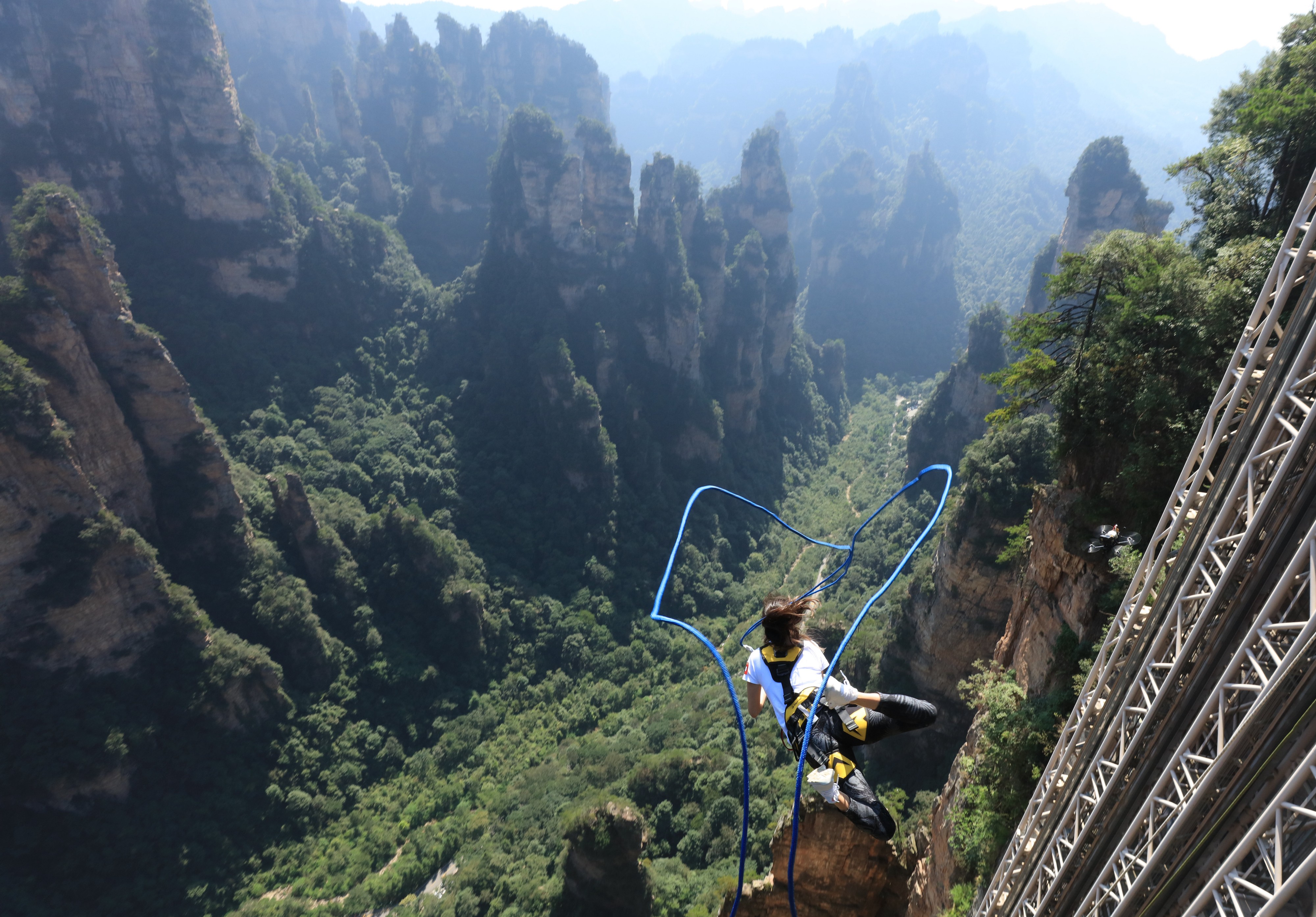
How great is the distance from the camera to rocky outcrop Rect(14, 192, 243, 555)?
98.9 feet

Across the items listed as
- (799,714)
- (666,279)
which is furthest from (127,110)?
(799,714)

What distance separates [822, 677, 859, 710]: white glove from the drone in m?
7.03

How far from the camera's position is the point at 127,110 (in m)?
49.3

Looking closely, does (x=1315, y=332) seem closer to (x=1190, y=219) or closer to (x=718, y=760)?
(x=1190, y=219)

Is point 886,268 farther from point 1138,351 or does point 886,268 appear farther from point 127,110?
point 1138,351

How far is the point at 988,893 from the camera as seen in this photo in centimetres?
1010

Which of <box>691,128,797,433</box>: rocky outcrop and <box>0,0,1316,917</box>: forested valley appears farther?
<box>691,128,797,433</box>: rocky outcrop

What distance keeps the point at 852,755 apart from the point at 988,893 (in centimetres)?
→ 551

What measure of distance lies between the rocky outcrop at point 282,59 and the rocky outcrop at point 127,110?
156 ft

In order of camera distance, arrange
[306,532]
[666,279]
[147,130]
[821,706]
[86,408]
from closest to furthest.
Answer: [821,706], [86,408], [306,532], [147,130], [666,279]

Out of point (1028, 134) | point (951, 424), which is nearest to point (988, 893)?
point (951, 424)

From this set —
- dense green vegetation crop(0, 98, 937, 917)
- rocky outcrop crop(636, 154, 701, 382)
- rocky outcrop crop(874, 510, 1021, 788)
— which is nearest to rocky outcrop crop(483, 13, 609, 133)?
rocky outcrop crop(636, 154, 701, 382)

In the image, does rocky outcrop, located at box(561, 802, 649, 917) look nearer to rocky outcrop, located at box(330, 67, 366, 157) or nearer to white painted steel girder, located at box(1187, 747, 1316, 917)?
Answer: white painted steel girder, located at box(1187, 747, 1316, 917)

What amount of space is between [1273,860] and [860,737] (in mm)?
3499
